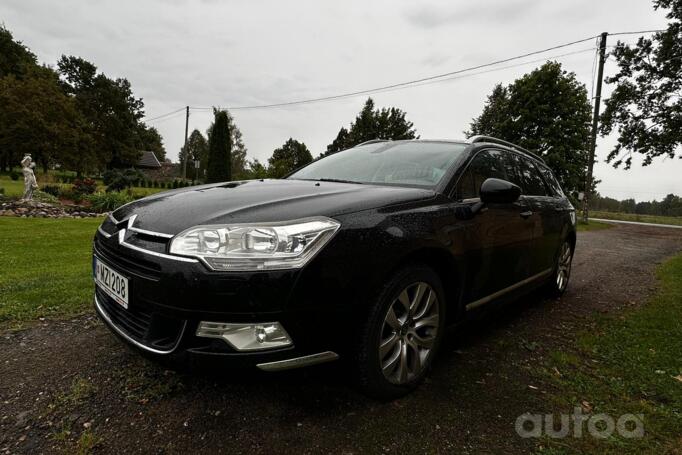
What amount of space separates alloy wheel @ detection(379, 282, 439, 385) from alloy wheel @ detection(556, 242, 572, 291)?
8.70ft

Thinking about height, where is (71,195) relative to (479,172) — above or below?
below

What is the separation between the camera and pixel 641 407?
7.11 feet

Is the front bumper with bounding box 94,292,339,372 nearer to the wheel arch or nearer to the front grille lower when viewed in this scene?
→ the front grille lower

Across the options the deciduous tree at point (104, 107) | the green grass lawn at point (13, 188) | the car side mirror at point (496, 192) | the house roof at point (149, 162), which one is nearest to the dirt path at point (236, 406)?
the car side mirror at point (496, 192)

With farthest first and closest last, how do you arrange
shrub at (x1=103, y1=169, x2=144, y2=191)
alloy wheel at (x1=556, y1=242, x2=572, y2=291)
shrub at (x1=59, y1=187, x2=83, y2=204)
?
1. shrub at (x1=103, y1=169, x2=144, y2=191)
2. shrub at (x1=59, y1=187, x2=83, y2=204)
3. alloy wheel at (x1=556, y1=242, x2=572, y2=291)

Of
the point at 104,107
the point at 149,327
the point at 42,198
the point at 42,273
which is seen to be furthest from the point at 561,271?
the point at 104,107

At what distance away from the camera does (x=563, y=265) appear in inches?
173

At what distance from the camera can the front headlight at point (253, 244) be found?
1.58 meters

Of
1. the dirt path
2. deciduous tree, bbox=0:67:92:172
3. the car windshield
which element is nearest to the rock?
the dirt path

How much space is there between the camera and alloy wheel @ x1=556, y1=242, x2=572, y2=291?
4238 millimetres

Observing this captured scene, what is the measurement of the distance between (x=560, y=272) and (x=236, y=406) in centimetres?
381

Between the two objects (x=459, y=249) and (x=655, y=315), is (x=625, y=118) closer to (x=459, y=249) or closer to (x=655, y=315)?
(x=655, y=315)

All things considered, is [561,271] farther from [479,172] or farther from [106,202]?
[106,202]

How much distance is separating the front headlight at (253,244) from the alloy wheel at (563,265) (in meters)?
3.53
